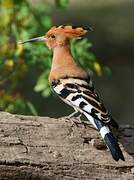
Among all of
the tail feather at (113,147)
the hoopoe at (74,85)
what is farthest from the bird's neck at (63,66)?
the tail feather at (113,147)

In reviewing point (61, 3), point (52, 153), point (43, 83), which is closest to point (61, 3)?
point (61, 3)

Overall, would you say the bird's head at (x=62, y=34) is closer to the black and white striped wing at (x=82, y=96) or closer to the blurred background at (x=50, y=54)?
the blurred background at (x=50, y=54)

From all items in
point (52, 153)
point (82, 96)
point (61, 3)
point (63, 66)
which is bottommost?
point (52, 153)

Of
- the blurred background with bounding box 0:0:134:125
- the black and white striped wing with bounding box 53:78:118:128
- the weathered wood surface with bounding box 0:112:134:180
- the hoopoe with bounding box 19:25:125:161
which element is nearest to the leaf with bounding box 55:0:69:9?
the blurred background with bounding box 0:0:134:125

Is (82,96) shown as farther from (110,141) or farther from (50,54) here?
(50,54)

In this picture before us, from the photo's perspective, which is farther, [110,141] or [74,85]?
[74,85]

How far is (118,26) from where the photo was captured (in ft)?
52.0

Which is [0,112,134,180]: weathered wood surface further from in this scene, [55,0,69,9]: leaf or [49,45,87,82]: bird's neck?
[55,0,69,9]: leaf

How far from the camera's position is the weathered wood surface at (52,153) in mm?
3850

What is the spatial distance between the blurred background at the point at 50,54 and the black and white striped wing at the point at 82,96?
1.66ft

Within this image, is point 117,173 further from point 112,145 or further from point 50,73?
point 50,73

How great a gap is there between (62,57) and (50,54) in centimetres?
27

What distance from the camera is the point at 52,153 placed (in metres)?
3.96

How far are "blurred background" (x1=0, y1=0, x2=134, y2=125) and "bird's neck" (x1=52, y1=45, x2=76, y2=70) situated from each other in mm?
188
